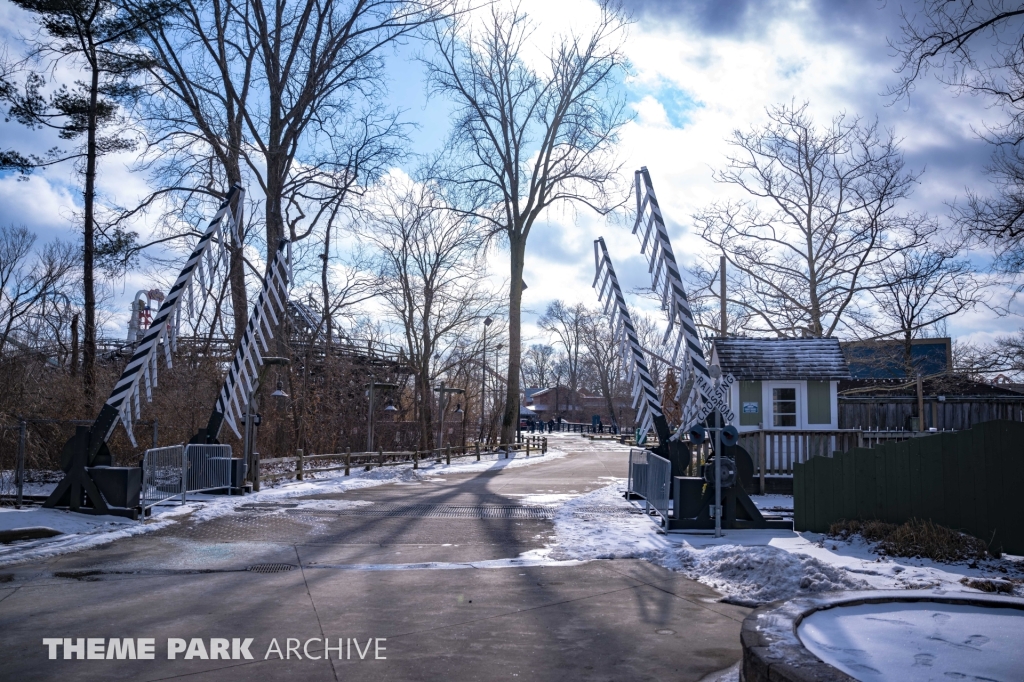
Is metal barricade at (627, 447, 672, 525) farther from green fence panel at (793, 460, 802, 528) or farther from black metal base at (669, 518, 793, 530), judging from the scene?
green fence panel at (793, 460, 802, 528)

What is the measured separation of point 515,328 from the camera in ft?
131

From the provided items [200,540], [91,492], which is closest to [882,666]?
[200,540]

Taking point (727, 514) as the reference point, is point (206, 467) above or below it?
above

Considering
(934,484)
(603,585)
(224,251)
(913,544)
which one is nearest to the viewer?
(603,585)

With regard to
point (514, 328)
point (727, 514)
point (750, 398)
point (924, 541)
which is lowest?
point (727, 514)

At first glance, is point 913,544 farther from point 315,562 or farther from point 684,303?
point 315,562

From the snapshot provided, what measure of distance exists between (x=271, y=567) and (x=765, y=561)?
5.78 m

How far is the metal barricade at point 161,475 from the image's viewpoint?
547 inches

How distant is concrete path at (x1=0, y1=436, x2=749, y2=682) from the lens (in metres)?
5.88

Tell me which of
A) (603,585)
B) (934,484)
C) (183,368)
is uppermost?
(183,368)

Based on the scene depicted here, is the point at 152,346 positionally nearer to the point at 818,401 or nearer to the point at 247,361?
the point at 247,361

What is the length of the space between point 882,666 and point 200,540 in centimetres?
975

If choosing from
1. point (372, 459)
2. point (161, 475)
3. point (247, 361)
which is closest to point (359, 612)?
point (161, 475)

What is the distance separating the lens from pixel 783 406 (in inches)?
874
